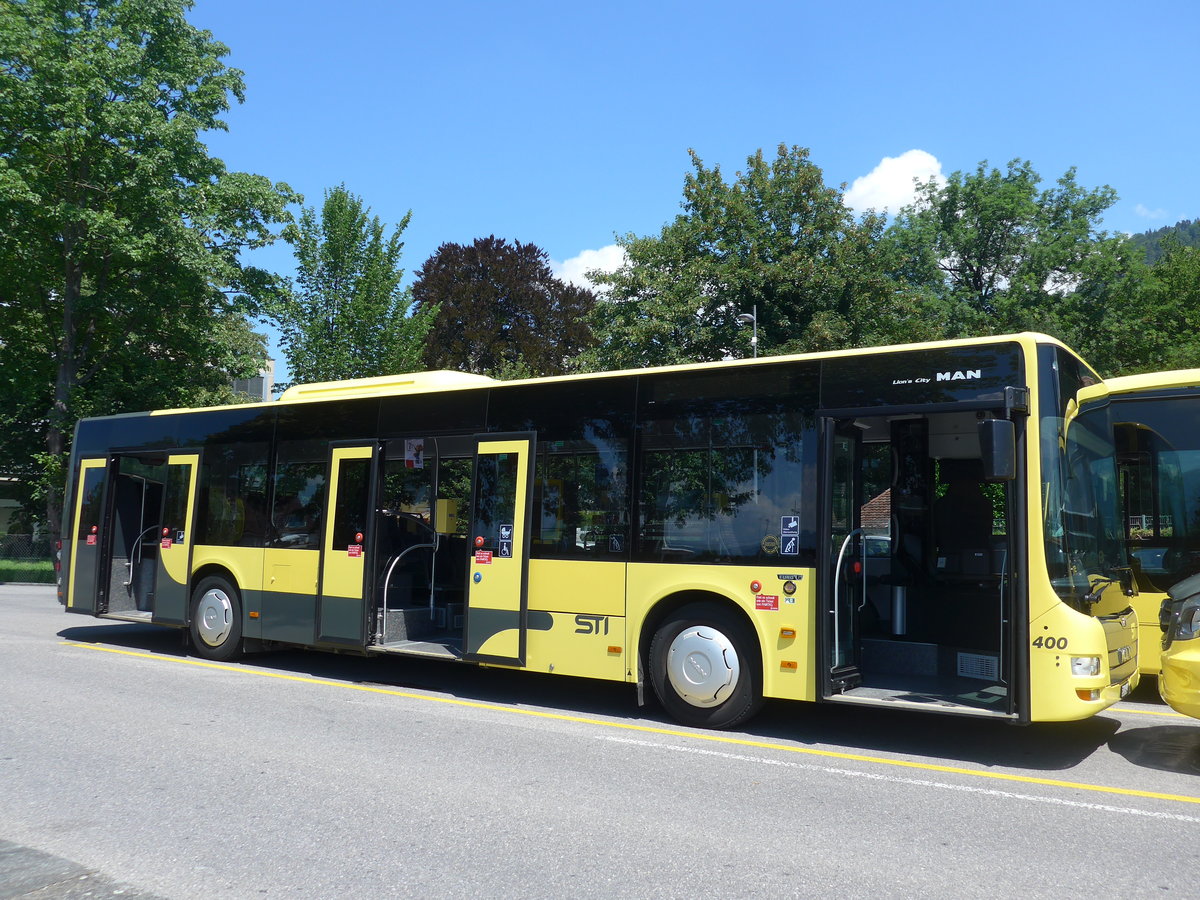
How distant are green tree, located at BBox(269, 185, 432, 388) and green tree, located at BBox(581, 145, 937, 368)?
598 cm

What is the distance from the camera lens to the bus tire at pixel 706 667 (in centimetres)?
759

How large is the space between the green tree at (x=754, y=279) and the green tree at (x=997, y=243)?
26.9ft

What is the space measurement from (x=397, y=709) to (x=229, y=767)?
2.37 m

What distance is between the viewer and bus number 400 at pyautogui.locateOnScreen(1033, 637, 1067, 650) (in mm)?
6293

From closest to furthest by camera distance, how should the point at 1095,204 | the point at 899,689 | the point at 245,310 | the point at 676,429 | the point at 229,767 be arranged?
the point at 229,767
the point at 899,689
the point at 676,429
the point at 245,310
the point at 1095,204

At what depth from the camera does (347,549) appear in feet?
33.1

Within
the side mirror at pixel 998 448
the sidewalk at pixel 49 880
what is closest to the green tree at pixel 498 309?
the side mirror at pixel 998 448

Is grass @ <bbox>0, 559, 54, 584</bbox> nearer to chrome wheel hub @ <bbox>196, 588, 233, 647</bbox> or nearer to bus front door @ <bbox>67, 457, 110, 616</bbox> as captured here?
bus front door @ <bbox>67, 457, 110, 616</bbox>

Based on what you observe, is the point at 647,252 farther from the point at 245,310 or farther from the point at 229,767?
the point at 229,767

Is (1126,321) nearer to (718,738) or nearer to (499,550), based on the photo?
(499,550)

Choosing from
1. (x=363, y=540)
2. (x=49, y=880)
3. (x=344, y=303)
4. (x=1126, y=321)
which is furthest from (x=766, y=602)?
(x=1126, y=321)

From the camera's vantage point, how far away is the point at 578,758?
22.0 feet

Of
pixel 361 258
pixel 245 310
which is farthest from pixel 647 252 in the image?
pixel 245 310

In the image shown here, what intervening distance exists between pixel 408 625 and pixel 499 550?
1.96 meters
